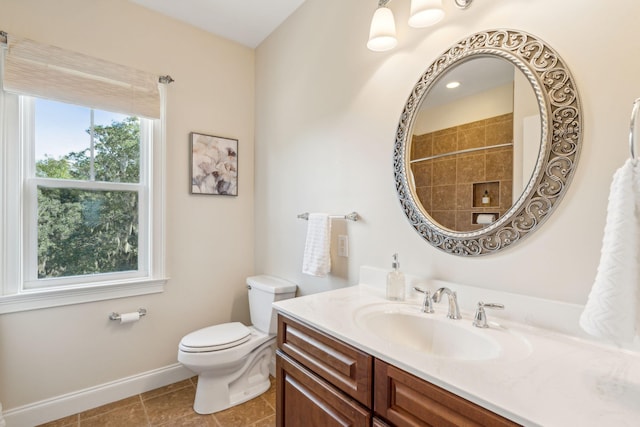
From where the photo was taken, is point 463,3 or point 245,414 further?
point 245,414

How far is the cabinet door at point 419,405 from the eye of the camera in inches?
26.5

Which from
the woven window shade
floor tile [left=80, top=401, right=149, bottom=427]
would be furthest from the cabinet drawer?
the woven window shade

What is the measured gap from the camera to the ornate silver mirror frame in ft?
3.19

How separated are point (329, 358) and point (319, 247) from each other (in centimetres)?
78

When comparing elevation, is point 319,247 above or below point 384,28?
below

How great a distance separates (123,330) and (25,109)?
1476mm

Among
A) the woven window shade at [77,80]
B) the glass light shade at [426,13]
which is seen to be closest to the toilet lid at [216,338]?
the woven window shade at [77,80]

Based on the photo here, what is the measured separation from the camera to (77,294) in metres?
1.91

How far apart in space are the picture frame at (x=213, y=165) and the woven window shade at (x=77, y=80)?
0.36m

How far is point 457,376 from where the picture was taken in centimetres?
74

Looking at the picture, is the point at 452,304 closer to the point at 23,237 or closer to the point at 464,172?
the point at 464,172

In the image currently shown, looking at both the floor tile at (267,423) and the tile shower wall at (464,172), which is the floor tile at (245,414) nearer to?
the floor tile at (267,423)

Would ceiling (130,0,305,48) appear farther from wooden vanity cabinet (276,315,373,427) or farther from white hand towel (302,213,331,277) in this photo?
wooden vanity cabinet (276,315,373,427)

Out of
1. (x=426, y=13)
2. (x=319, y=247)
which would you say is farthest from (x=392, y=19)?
(x=319, y=247)
